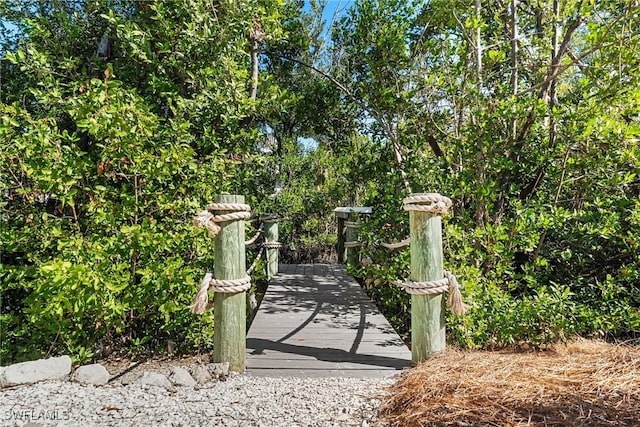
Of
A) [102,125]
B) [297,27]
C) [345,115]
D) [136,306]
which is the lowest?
[136,306]

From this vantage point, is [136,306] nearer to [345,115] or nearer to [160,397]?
[160,397]

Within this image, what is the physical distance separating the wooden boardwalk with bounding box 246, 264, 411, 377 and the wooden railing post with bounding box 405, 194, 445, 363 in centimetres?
23

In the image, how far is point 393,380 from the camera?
7.55ft

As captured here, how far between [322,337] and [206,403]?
124cm

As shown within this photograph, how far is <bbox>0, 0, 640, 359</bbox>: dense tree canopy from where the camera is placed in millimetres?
2727

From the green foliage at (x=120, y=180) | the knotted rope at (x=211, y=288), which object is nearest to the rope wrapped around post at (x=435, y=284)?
the knotted rope at (x=211, y=288)

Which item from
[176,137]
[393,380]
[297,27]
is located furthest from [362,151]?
[393,380]

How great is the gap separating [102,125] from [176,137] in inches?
23.7

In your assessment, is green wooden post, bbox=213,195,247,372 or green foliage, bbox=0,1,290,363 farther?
green foliage, bbox=0,1,290,363

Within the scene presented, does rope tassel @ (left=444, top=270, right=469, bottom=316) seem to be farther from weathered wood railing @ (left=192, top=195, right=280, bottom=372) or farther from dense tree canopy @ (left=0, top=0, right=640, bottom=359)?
weathered wood railing @ (left=192, top=195, right=280, bottom=372)

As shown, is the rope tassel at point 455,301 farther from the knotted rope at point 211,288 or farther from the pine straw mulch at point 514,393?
the knotted rope at point 211,288

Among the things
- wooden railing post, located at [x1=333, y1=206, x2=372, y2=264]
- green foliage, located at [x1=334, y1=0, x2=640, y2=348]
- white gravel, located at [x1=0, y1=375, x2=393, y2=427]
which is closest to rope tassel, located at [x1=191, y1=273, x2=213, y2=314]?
white gravel, located at [x1=0, y1=375, x2=393, y2=427]

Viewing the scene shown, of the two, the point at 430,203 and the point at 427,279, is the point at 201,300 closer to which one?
the point at 427,279

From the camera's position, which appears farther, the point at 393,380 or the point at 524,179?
the point at 524,179
